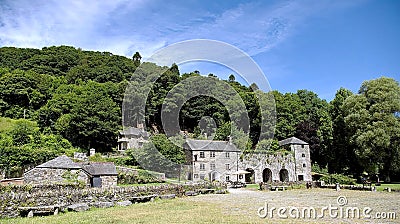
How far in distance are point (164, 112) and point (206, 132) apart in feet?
23.8

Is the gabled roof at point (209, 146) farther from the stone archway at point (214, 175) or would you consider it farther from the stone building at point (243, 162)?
the stone archway at point (214, 175)

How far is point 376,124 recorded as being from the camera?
32.8 m

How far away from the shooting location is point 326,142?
145 ft

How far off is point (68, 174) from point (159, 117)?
31.9m

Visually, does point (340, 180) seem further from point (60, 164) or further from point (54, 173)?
point (54, 173)

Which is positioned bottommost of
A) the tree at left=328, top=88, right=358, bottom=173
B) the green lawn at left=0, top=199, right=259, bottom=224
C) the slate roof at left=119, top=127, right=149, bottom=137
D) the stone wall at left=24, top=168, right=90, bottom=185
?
the green lawn at left=0, top=199, right=259, bottom=224

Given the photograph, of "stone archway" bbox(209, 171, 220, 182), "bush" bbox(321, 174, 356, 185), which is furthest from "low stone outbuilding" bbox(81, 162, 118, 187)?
"bush" bbox(321, 174, 356, 185)

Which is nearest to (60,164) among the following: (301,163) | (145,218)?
(145,218)

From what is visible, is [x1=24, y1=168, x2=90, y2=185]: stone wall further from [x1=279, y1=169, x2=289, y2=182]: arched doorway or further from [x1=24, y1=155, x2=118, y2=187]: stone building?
[x1=279, y1=169, x2=289, y2=182]: arched doorway

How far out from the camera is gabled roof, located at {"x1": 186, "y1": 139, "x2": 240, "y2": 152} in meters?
38.2

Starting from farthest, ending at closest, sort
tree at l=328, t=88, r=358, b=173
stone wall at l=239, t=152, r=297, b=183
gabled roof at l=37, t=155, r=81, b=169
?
stone wall at l=239, t=152, r=297, b=183, tree at l=328, t=88, r=358, b=173, gabled roof at l=37, t=155, r=81, b=169

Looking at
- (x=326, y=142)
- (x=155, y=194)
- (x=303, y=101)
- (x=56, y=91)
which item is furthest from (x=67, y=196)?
(x=303, y=101)

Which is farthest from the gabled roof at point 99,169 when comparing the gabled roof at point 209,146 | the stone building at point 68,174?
the gabled roof at point 209,146

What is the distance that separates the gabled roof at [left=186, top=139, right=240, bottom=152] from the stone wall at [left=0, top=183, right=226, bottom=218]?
15929mm
